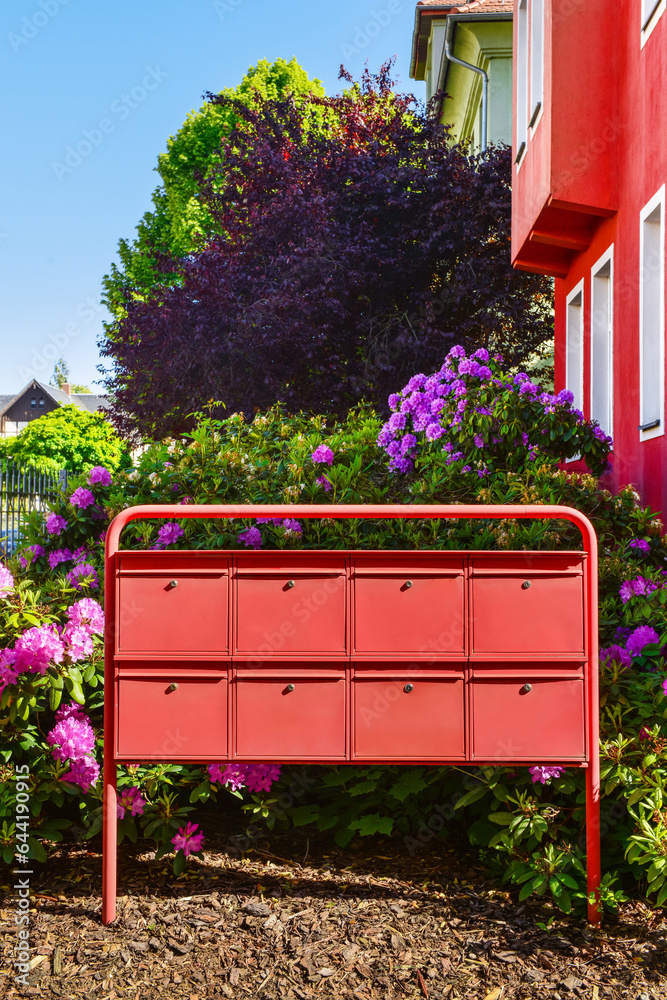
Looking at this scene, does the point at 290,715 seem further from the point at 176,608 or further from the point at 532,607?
the point at 532,607

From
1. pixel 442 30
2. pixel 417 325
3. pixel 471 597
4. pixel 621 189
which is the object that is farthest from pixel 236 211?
pixel 471 597

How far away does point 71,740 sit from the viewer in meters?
3.88

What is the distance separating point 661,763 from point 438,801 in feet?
3.60

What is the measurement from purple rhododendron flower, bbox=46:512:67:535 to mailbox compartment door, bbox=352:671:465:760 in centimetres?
265

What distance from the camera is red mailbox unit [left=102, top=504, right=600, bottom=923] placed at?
352 cm

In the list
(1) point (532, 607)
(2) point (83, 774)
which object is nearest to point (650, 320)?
(1) point (532, 607)

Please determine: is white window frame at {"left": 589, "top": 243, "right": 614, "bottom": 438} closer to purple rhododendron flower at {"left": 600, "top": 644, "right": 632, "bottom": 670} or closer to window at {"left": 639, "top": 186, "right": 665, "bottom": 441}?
window at {"left": 639, "top": 186, "right": 665, "bottom": 441}

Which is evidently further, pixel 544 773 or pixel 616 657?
pixel 616 657

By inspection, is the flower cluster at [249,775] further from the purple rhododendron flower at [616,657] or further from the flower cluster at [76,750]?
the purple rhododendron flower at [616,657]

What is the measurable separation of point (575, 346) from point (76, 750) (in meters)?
8.75

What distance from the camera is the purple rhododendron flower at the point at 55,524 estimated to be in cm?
546

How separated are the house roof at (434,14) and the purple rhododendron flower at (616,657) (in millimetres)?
15071

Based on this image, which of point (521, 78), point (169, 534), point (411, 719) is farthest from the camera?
point (521, 78)

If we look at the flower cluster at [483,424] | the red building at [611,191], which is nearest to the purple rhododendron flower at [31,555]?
the flower cluster at [483,424]
